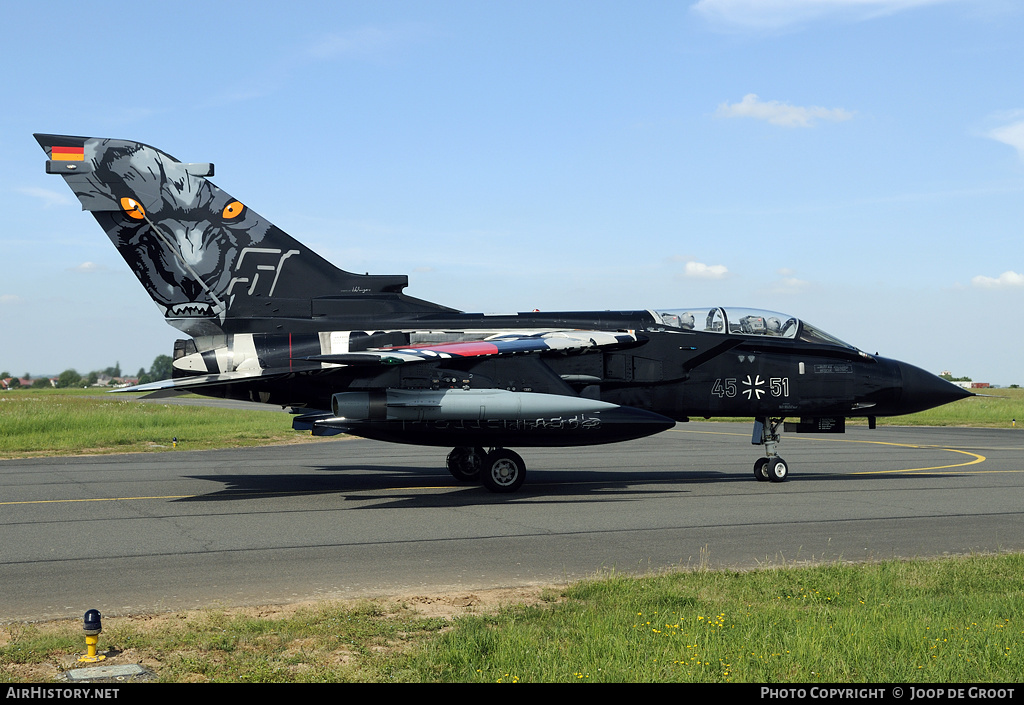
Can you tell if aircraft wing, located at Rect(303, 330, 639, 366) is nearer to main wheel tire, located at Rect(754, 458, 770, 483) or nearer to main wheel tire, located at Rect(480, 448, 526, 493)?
main wheel tire, located at Rect(480, 448, 526, 493)

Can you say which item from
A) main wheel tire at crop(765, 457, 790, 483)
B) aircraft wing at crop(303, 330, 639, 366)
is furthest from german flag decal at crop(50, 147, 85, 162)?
main wheel tire at crop(765, 457, 790, 483)

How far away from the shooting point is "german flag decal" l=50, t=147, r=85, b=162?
15.5m

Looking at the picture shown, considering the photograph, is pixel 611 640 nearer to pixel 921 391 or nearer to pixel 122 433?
pixel 921 391

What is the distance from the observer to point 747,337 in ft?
55.8

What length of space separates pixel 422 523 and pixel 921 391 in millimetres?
10899

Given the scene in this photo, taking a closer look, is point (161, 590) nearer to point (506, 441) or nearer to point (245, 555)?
point (245, 555)

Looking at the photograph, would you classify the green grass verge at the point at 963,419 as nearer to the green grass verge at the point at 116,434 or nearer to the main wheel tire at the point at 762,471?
the green grass verge at the point at 116,434

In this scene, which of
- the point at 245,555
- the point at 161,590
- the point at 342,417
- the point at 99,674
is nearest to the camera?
the point at 99,674

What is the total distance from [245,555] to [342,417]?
15.7ft

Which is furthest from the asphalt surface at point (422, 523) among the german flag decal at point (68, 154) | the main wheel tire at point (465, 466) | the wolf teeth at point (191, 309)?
the german flag decal at point (68, 154)

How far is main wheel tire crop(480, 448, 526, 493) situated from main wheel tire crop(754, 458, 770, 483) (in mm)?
5052

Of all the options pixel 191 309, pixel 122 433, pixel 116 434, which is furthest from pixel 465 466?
pixel 122 433
